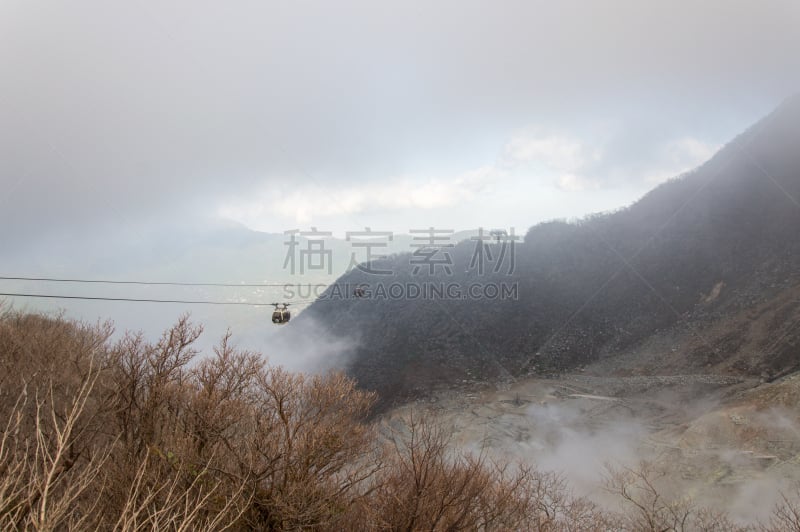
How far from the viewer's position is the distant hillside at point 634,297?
105ft

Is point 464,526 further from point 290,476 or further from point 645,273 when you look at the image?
point 645,273

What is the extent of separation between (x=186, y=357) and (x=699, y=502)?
21.4 m

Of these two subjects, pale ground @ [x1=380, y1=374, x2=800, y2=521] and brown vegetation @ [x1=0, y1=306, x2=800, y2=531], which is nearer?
brown vegetation @ [x1=0, y1=306, x2=800, y2=531]

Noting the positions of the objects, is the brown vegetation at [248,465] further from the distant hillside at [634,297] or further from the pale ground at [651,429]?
the distant hillside at [634,297]

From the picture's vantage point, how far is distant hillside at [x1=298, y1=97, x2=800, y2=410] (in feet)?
105

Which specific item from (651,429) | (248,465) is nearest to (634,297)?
(651,429)

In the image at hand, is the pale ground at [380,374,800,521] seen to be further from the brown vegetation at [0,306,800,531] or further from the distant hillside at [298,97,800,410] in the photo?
the distant hillside at [298,97,800,410]

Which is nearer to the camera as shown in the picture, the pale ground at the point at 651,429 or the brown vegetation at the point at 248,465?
the brown vegetation at the point at 248,465

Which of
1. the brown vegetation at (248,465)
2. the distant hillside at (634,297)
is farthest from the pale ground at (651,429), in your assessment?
the distant hillside at (634,297)

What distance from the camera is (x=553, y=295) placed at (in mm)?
44156

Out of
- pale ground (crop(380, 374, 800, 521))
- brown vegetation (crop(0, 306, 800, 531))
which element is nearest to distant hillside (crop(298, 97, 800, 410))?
pale ground (crop(380, 374, 800, 521))

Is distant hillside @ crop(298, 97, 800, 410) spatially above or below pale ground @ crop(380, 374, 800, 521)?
above

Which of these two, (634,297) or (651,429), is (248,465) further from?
(634,297)

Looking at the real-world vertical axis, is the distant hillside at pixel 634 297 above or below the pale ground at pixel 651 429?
above
